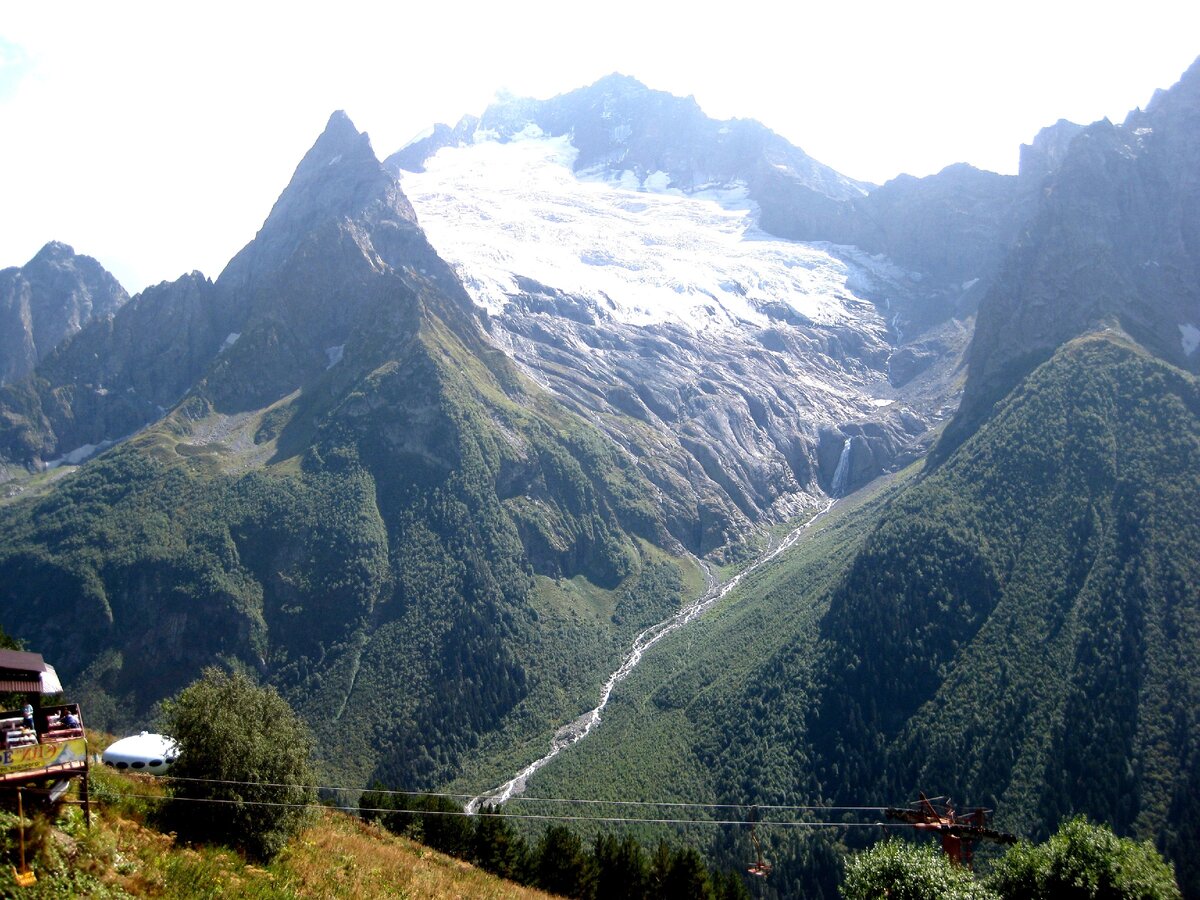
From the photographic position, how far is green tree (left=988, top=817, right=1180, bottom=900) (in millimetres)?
35750

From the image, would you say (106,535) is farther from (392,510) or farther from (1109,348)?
(1109,348)

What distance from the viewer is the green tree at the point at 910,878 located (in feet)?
113

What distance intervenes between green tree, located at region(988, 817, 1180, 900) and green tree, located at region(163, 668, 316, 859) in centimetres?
3633

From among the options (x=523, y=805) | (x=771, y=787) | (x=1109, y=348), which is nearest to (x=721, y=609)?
(x=771, y=787)

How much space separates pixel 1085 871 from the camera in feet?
119

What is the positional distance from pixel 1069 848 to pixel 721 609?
465 ft

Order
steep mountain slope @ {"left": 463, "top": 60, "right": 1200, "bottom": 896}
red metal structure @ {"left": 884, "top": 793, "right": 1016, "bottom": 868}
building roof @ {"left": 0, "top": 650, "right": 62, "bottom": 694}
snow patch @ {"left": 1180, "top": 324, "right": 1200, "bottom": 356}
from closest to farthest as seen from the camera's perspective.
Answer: building roof @ {"left": 0, "top": 650, "right": 62, "bottom": 694}, red metal structure @ {"left": 884, "top": 793, "right": 1016, "bottom": 868}, steep mountain slope @ {"left": 463, "top": 60, "right": 1200, "bottom": 896}, snow patch @ {"left": 1180, "top": 324, "right": 1200, "bottom": 356}

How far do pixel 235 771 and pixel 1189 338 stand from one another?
242568 millimetres

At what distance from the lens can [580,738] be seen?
135m

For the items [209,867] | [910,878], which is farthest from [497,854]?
[209,867]

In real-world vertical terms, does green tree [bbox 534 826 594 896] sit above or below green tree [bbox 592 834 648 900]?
above

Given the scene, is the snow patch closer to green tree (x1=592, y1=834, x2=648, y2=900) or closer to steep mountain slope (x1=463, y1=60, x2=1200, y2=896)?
steep mountain slope (x1=463, y1=60, x2=1200, y2=896)

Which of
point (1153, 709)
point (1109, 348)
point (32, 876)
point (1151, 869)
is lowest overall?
point (1153, 709)

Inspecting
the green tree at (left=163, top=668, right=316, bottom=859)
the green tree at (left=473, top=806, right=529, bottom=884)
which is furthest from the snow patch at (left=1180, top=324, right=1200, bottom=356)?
the green tree at (left=163, top=668, right=316, bottom=859)
